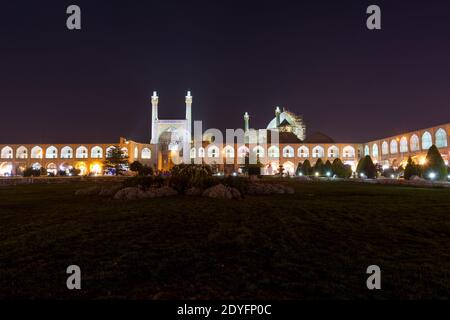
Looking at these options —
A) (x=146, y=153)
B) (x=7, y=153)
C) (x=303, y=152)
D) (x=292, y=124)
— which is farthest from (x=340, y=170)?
(x=7, y=153)

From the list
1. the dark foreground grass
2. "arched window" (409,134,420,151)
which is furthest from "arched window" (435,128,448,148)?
the dark foreground grass

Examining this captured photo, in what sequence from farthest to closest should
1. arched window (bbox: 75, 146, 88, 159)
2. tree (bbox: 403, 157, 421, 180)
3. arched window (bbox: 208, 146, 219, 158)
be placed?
arched window (bbox: 208, 146, 219, 158)
arched window (bbox: 75, 146, 88, 159)
tree (bbox: 403, 157, 421, 180)

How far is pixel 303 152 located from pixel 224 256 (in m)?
49.7

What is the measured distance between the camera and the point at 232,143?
5200 centimetres

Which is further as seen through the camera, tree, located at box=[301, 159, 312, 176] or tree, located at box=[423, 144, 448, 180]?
tree, located at box=[301, 159, 312, 176]

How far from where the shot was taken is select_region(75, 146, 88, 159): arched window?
50688mm

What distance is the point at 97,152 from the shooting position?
50.9 meters

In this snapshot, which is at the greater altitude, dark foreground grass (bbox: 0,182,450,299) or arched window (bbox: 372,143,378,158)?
arched window (bbox: 372,143,378,158)

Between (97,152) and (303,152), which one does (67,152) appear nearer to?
(97,152)

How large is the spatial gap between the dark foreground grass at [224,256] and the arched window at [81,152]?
4895 cm

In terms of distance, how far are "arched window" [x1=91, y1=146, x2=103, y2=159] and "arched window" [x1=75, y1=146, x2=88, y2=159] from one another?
1.11m

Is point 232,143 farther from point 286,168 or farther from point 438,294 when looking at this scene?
point 438,294

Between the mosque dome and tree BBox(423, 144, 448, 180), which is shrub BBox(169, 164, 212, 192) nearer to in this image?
tree BBox(423, 144, 448, 180)
